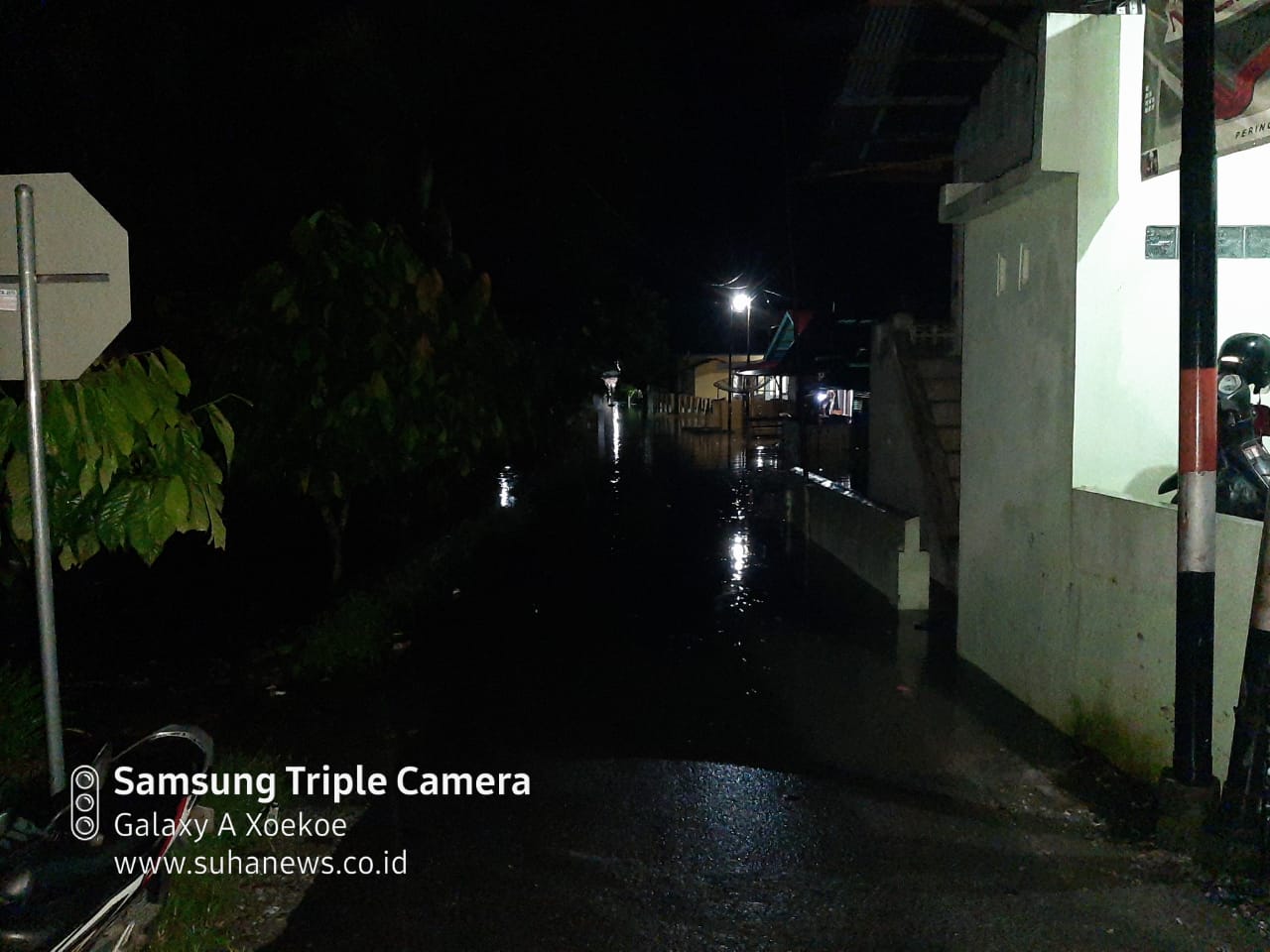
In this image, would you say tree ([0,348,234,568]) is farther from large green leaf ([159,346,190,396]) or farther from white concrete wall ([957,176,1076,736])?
white concrete wall ([957,176,1076,736])

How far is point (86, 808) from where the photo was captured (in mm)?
4086

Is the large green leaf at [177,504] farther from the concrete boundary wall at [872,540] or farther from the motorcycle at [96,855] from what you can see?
the concrete boundary wall at [872,540]

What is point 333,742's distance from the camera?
22.5 feet

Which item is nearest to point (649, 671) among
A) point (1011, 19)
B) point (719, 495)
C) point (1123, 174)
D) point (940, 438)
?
point (1123, 174)

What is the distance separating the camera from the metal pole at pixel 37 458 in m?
4.12

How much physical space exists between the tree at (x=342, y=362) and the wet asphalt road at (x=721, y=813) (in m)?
1.73

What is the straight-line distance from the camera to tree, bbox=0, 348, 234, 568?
4293 millimetres

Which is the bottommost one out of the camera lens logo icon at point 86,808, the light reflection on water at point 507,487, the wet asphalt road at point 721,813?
the wet asphalt road at point 721,813

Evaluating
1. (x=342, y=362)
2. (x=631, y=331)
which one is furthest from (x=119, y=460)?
(x=631, y=331)

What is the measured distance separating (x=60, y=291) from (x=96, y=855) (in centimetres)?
205

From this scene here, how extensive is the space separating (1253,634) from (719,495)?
16.5 m

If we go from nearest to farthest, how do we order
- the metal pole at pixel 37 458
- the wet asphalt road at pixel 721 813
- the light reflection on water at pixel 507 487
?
1. the metal pole at pixel 37 458
2. the wet asphalt road at pixel 721 813
3. the light reflection on water at pixel 507 487

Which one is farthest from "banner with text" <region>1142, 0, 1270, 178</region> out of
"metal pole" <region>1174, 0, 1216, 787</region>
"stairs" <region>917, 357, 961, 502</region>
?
"stairs" <region>917, 357, 961, 502</region>

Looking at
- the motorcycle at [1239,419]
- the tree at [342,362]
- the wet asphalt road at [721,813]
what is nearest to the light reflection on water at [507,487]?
the wet asphalt road at [721,813]
